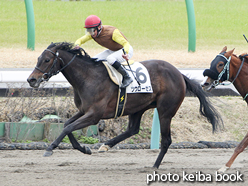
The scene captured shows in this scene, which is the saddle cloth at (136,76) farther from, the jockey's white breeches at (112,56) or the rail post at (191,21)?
the rail post at (191,21)

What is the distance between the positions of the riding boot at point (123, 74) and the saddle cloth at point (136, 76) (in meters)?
0.05

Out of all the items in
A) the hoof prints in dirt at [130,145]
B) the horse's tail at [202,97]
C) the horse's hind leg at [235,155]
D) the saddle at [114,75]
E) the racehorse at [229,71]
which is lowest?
the hoof prints in dirt at [130,145]

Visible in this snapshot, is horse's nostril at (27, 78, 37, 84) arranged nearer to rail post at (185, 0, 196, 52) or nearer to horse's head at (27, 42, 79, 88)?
horse's head at (27, 42, 79, 88)

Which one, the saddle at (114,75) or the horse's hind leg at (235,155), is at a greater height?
the saddle at (114,75)

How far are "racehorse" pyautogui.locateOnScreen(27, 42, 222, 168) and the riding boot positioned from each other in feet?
0.45

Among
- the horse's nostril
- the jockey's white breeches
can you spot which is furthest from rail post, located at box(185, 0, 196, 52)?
the horse's nostril

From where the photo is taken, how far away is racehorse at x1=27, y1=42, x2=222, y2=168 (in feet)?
16.7

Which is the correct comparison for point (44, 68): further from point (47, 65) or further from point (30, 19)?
point (30, 19)

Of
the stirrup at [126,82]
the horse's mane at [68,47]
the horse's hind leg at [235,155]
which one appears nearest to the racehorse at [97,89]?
the horse's mane at [68,47]

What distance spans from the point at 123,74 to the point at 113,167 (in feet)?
4.21

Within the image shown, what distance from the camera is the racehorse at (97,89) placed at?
508 centimetres

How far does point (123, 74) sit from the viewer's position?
17.7ft

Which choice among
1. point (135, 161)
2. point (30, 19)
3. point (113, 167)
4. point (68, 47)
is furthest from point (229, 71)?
point (30, 19)

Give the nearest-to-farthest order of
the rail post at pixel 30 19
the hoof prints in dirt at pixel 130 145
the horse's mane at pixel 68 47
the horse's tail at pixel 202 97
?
1. the horse's mane at pixel 68 47
2. the horse's tail at pixel 202 97
3. the hoof prints in dirt at pixel 130 145
4. the rail post at pixel 30 19
